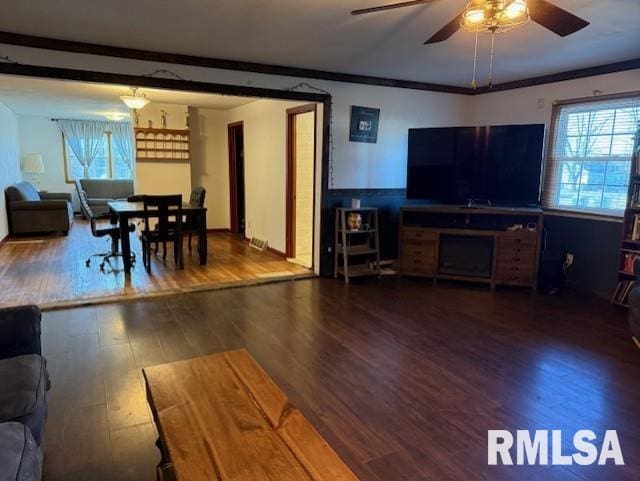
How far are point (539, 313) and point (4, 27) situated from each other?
4.94m

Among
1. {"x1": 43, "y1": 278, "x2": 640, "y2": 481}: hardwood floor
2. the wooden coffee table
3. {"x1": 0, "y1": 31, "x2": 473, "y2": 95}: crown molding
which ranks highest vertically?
{"x1": 0, "y1": 31, "x2": 473, "y2": 95}: crown molding

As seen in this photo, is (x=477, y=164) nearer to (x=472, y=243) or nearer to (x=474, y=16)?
(x=472, y=243)

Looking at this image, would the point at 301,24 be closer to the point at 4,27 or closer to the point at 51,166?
the point at 4,27

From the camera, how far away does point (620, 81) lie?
4203mm

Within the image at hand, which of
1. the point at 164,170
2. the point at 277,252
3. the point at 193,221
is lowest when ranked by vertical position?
the point at 277,252

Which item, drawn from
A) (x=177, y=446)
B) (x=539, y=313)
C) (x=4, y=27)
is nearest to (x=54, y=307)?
(x=4, y=27)

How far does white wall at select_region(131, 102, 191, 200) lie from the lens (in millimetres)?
7133

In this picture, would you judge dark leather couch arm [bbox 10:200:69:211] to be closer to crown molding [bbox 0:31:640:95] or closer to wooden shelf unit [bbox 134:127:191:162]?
wooden shelf unit [bbox 134:127:191:162]

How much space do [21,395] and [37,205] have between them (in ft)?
22.8

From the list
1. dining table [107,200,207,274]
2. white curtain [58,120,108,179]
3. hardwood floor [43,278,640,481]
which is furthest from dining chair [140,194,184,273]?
white curtain [58,120,108,179]

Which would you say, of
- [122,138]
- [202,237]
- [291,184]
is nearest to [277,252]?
[291,184]

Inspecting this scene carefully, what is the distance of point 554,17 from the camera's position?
7.36 ft

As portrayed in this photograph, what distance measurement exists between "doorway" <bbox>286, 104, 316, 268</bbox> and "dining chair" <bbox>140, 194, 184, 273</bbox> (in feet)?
4.71

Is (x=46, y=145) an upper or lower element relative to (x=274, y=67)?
lower
